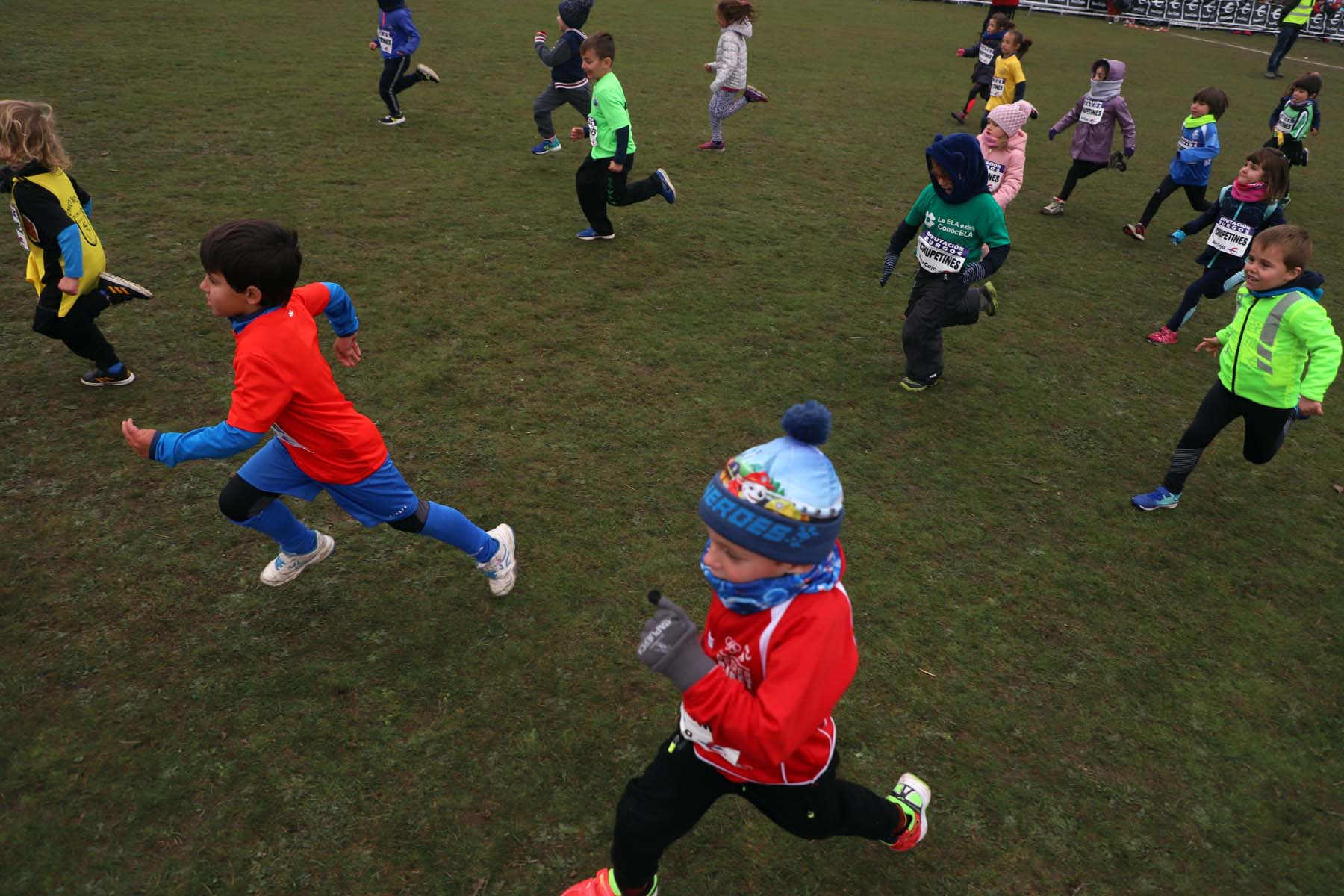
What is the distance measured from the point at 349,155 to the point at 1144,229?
8.75m

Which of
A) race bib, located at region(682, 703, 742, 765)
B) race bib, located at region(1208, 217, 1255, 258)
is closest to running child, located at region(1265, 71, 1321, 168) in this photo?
race bib, located at region(1208, 217, 1255, 258)

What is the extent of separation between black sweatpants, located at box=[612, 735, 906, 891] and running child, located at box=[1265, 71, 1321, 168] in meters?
10.7

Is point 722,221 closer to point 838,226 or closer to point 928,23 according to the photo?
point 838,226

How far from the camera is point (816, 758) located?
7.98 feet

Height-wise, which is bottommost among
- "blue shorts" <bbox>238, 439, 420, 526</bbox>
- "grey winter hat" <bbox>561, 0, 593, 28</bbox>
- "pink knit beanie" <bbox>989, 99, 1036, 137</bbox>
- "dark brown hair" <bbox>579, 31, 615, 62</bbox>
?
"blue shorts" <bbox>238, 439, 420, 526</bbox>

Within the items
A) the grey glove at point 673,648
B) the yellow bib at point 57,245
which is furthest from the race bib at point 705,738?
the yellow bib at point 57,245

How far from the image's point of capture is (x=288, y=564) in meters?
3.94

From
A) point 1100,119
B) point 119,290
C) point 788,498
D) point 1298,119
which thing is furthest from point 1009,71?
point 788,498

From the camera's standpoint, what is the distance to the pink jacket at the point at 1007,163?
6.79m

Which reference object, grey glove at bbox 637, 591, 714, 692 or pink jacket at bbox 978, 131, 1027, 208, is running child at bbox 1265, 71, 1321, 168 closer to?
pink jacket at bbox 978, 131, 1027, 208

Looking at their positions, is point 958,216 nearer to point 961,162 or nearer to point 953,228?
point 953,228

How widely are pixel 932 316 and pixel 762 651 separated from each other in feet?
13.5

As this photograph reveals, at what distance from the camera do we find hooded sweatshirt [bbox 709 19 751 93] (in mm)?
10141

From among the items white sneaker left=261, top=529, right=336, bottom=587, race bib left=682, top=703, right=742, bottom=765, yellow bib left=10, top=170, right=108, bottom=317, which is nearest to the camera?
race bib left=682, top=703, right=742, bottom=765
